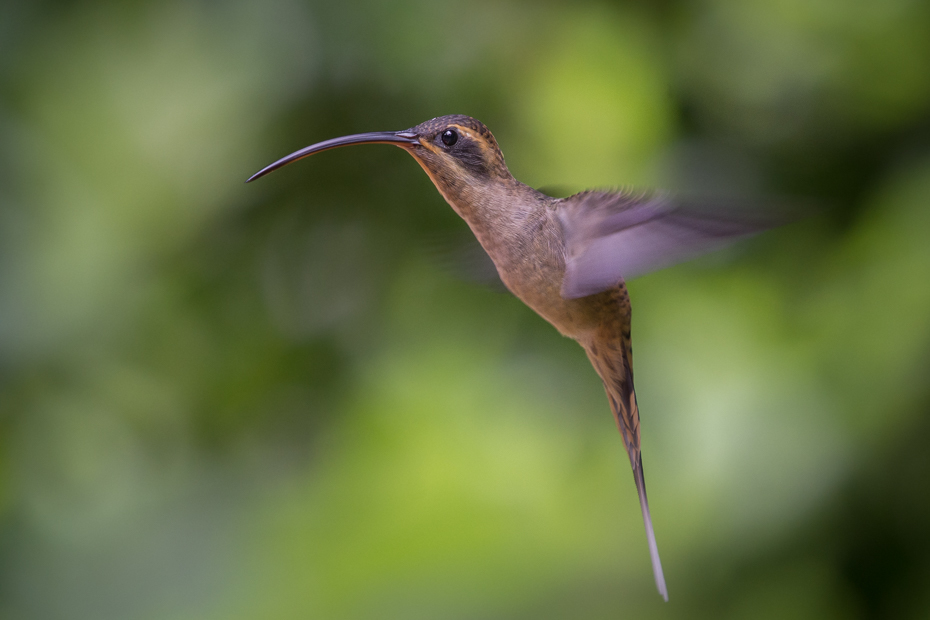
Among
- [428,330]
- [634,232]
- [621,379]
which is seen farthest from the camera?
[428,330]

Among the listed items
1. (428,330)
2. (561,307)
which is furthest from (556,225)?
(428,330)

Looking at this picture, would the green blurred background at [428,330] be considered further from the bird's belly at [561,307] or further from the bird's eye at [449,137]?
the bird's eye at [449,137]

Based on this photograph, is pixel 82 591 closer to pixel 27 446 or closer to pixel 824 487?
pixel 27 446

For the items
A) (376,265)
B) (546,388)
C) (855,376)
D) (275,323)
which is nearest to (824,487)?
(855,376)

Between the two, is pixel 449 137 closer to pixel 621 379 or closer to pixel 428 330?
pixel 621 379

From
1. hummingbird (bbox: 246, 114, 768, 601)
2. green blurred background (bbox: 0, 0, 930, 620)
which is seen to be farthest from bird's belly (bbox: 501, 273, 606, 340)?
green blurred background (bbox: 0, 0, 930, 620)
